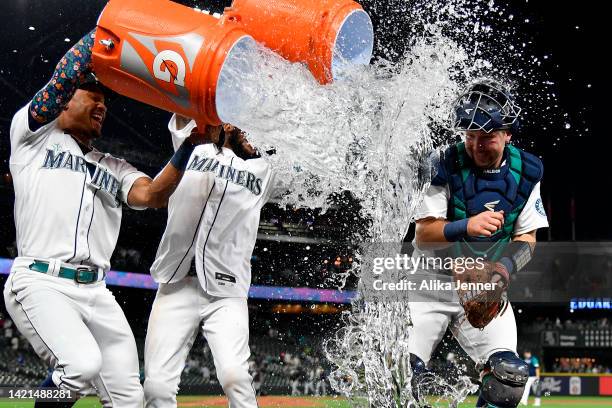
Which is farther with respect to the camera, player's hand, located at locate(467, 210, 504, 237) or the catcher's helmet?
the catcher's helmet

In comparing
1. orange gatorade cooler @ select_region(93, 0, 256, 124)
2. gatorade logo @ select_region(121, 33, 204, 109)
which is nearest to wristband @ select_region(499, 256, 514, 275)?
orange gatorade cooler @ select_region(93, 0, 256, 124)

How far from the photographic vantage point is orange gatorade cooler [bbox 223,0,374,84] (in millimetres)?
3246

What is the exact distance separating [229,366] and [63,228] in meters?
1.10

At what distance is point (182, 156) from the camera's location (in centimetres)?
361

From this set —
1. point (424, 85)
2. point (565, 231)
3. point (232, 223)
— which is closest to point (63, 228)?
point (232, 223)

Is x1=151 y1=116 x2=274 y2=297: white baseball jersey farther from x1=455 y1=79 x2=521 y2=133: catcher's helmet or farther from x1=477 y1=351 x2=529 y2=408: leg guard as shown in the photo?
x1=477 y1=351 x2=529 y2=408: leg guard

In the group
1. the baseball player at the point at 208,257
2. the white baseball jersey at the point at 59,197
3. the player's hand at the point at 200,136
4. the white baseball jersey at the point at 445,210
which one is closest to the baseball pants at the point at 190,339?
the baseball player at the point at 208,257

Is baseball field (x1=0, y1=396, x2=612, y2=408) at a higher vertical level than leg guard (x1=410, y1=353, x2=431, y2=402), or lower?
lower

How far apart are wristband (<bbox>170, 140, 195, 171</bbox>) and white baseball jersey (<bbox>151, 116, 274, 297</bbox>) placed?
45 centimetres

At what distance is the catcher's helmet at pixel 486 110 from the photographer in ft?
12.5

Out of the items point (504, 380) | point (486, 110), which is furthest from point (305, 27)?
point (504, 380)

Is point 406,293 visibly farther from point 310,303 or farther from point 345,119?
point 310,303

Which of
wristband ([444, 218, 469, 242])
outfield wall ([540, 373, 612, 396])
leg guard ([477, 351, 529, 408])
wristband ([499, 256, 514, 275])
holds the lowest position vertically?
outfield wall ([540, 373, 612, 396])

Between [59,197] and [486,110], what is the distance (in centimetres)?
222
